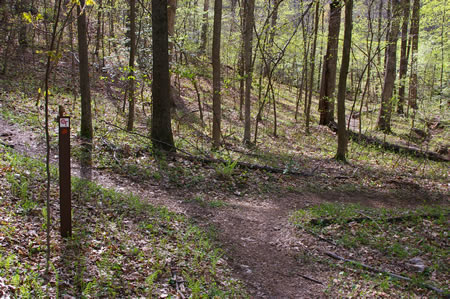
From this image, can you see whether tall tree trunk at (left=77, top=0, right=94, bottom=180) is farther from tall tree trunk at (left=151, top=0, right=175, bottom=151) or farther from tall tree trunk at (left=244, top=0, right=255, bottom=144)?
tall tree trunk at (left=244, top=0, right=255, bottom=144)

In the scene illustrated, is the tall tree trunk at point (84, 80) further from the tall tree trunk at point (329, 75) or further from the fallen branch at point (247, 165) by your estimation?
the tall tree trunk at point (329, 75)

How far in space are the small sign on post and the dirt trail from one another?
2.52 m

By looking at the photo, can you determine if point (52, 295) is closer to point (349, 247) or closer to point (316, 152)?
point (349, 247)

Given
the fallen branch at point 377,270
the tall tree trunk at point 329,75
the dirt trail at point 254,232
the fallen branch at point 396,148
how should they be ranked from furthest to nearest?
the tall tree trunk at point 329,75 → the fallen branch at point 396,148 → the dirt trail at point 254,232 → the fallen branch at point 377,270

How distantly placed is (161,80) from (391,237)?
7.26m

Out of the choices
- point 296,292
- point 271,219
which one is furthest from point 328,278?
point 271,219

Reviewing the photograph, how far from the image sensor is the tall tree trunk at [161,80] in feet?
32.4

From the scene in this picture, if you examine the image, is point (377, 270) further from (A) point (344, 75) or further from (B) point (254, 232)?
(A) point (344, 75)

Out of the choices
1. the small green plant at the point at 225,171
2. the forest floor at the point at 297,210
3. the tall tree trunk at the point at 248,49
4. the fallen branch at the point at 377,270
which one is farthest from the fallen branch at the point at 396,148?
the fallen branch at the point at 377,270

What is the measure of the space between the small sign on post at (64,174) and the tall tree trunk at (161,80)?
5.61 m

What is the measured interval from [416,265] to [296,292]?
2055 millimetres

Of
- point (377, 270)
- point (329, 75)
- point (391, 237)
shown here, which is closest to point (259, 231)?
point (377, 270)

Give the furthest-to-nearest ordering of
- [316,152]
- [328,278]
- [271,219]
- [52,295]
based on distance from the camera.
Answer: [316,152] < [271,219] < [328,278] < [52,295]

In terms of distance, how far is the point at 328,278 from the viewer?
205 inches
